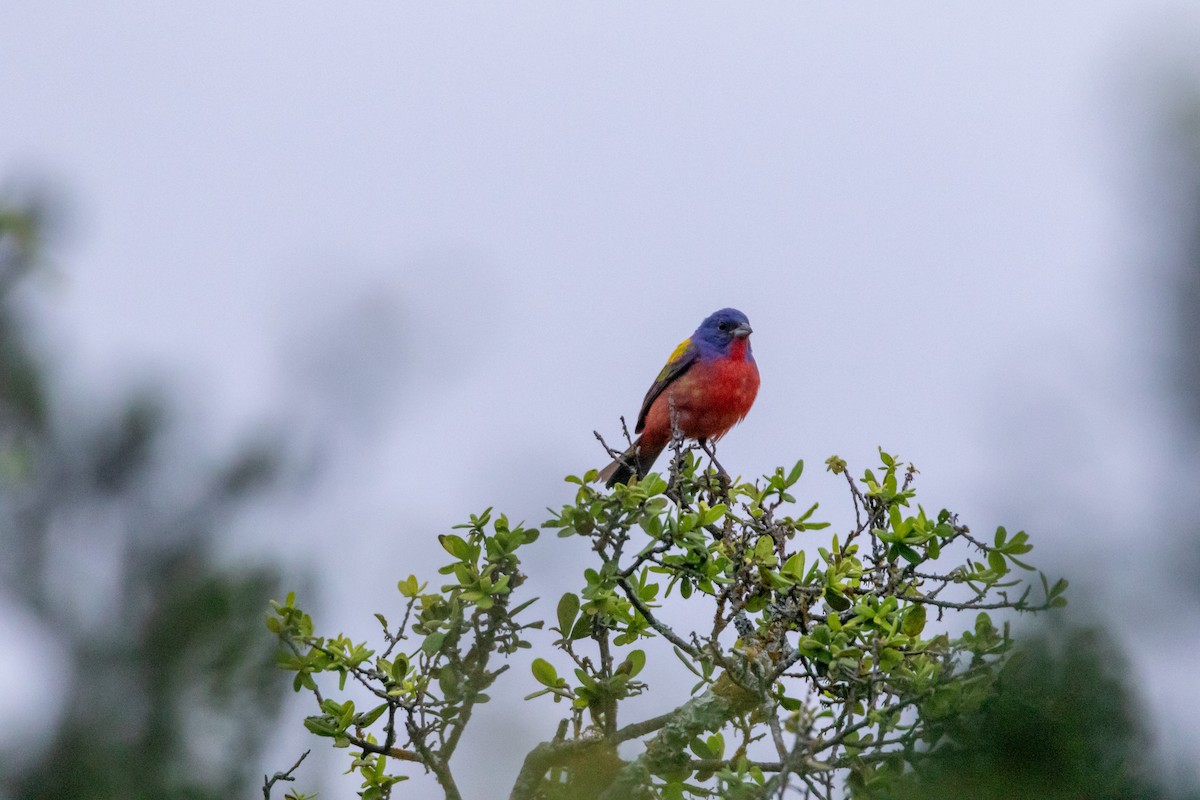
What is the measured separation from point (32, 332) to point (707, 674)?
4.35 m

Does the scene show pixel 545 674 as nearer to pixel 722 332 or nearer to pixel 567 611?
pixel 567 611

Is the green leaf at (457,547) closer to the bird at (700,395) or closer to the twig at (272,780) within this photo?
the twig at (272,780)

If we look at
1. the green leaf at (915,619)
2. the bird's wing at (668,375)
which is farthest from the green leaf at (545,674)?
the bird's wing at (668,375)

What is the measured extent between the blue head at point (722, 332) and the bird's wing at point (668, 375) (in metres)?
0.11

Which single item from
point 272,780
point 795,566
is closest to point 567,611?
point 795,566

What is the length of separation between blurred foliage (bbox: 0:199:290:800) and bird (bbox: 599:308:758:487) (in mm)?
2682

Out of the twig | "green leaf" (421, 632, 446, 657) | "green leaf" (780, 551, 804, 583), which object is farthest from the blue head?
the twig

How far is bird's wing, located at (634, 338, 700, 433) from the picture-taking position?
31.1 ft

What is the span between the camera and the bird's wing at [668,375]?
9.47m

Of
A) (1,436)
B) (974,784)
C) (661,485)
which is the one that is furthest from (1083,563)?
(1,436)

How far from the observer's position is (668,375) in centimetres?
953

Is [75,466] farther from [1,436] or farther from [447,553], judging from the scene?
[447,553]

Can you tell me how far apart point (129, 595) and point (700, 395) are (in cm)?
397

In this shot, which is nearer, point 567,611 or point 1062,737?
point 1062,737
